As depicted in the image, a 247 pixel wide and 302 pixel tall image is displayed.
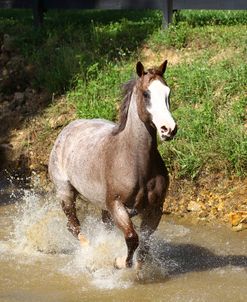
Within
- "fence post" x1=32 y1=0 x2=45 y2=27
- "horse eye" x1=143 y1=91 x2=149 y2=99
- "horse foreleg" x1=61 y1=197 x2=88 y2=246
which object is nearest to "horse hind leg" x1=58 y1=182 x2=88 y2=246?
"horse foreleg" x1=61 y1=197 x2=88 y2=246

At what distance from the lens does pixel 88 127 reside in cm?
919

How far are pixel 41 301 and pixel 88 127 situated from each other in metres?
2.19

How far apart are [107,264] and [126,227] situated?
77 cm

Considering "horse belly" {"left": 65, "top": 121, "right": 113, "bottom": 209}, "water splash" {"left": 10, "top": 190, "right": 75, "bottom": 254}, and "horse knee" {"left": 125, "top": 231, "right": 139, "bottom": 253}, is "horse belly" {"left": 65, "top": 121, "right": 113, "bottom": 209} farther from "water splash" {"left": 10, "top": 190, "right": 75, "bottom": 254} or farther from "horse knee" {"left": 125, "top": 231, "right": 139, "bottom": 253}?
"water splash" {"left": 10, "top": 190, "right": 75, "bottom": 254}

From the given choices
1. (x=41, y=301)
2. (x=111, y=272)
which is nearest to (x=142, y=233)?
(x=111, y=272)

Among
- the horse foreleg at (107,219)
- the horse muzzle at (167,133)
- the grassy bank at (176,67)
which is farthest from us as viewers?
the grassy bank at (176,67)

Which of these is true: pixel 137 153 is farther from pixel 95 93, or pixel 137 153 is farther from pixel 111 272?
pixel 95 93

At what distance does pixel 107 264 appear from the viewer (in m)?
8.47

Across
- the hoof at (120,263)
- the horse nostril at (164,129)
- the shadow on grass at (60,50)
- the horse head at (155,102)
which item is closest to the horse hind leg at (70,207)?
the hoof at (120,263)

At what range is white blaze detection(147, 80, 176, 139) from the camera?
7.31 meters

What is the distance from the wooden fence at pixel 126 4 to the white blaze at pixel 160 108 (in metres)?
6.33

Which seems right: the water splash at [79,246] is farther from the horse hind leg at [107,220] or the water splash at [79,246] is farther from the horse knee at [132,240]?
the horse knee at [132,240]

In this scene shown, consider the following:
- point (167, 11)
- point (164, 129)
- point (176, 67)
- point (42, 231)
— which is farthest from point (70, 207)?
point (167, 11)

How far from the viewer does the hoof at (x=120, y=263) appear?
8.06 m
